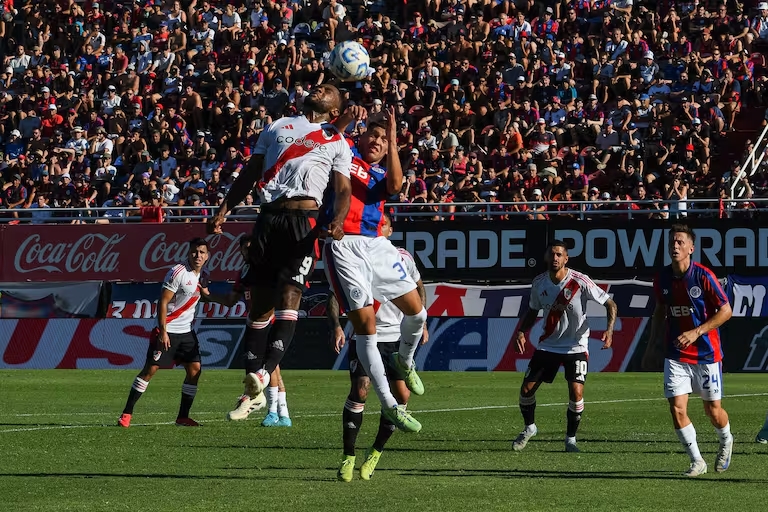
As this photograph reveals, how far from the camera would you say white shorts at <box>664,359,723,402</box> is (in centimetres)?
1003

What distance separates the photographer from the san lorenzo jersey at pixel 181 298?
14789mm

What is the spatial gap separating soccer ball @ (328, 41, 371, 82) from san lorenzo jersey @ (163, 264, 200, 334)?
4.62 meters

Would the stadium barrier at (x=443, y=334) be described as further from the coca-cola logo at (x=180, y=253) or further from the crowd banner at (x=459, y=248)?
the coca-cola logo at (x=180, y=253)

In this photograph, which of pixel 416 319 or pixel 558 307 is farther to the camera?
pixel 558 307

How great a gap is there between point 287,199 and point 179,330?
16.1ft

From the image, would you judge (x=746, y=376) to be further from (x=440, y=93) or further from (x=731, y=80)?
(x=440, y=93)

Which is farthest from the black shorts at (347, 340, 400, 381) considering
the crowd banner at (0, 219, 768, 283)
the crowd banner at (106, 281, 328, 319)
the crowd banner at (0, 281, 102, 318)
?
the crowd banner at (0, 281, 102, 318)

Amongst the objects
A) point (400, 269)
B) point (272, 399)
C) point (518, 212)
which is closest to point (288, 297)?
point (400, 269)

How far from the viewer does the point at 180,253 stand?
30.2 m

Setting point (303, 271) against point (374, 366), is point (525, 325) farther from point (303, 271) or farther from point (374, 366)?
point (374, 366)

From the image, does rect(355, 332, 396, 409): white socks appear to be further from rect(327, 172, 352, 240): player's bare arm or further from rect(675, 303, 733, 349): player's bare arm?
rect(675, 303, 733, 349): player's bare arm

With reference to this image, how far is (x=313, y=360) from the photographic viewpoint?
89.1 ft

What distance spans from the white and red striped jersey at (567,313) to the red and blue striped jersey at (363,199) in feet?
11.5

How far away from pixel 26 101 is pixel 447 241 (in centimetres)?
1336
